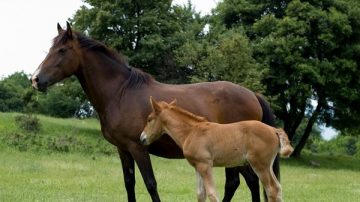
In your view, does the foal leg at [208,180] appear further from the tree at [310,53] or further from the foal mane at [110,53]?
the tree at [310,53]

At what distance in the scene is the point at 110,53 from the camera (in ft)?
29.2

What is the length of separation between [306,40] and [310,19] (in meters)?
1.38

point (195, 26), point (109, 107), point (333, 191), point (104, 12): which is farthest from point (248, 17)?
point (109, 107)

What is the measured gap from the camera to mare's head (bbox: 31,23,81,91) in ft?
27.5

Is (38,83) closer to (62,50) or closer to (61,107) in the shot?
(62,50)

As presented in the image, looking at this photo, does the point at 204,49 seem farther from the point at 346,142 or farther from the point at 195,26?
the point at 346,142

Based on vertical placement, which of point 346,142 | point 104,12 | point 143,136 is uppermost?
point 104,12

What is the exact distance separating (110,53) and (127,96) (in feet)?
2.77

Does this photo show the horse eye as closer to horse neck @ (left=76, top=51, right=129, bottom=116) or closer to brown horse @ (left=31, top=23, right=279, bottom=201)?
brown horse @ (left=31, top=23, right=279, bottom=201)

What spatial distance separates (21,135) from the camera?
82.9 ft

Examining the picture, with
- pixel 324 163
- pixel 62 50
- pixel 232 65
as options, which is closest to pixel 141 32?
pixel 232 65

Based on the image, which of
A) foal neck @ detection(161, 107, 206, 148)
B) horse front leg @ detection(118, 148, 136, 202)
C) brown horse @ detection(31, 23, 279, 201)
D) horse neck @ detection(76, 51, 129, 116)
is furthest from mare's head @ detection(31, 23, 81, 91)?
foal neck @ detection(161, 107, 206, 148)

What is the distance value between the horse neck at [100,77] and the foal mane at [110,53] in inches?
2.7

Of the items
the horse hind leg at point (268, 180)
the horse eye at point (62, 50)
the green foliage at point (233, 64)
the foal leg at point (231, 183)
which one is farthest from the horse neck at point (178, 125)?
the green foliage at point (233, 64)
